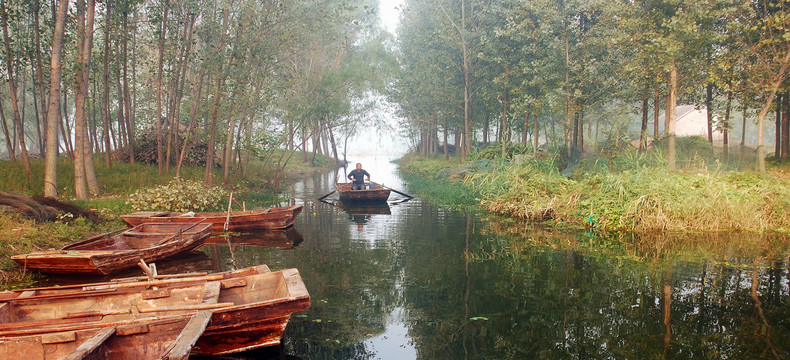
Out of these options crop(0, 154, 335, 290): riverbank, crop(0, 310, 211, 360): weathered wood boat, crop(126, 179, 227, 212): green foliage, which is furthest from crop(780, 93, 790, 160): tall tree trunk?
crop(0, 310, 211, 360): weathered wood boat

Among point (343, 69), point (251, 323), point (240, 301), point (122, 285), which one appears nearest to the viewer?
point (251, 323)

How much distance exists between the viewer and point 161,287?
6383mm

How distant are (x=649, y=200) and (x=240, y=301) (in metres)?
11.0

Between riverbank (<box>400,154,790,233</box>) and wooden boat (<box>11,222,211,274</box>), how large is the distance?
9533 millimetres

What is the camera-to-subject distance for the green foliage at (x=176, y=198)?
46.8 ft

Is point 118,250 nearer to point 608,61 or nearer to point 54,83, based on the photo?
point 54,83

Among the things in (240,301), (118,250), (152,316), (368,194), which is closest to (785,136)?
(368,194)

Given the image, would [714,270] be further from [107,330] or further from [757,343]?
[107,330]

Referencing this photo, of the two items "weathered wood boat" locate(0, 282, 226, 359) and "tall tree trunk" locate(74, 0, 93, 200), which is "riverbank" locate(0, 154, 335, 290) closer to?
"tall tree trunk" locate(74, 0, 93, 200)

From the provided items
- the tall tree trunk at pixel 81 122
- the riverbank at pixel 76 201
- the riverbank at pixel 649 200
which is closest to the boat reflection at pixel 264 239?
the riverbank at pixel 76 201

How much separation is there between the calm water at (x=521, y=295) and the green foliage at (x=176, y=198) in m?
3.64

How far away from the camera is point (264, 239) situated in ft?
41.3

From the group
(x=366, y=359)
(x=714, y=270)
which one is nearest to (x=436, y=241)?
(x=714, y=270)

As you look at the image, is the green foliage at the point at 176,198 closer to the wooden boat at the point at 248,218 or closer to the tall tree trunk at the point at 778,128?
the wooden boat at the point at 248,218
